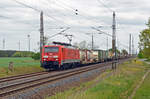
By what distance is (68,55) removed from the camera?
32938mm

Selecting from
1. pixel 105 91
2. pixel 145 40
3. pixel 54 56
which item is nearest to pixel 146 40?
pixel 145 40

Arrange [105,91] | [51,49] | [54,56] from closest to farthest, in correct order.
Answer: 1. [105,91]
2. [54,56]
3. [51,49]

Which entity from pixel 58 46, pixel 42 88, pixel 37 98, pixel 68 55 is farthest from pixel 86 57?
pixel 37 98

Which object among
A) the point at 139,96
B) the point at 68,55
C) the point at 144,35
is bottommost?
the point at 139,96

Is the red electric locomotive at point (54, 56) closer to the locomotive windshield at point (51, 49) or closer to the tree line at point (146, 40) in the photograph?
the locomotive windshield at point (51, 49)

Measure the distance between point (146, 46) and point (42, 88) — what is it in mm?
18188

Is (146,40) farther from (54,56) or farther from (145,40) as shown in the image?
(54,56)

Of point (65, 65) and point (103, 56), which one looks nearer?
point (65, 65)

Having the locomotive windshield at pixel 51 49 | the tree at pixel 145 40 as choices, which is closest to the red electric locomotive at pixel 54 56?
the locomotive windshield at pixel 51 49

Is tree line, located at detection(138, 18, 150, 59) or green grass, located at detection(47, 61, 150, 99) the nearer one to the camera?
green grass, located at detection(47, 61, 150, 99)

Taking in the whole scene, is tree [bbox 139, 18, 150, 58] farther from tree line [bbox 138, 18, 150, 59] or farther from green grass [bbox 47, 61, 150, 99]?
green grass [bbox 47, 61, 150, 99]

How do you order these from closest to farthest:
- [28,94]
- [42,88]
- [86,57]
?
[28,94]
[42,88]
[86,57]

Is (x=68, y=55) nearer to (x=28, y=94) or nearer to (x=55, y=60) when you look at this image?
(x=55, y=60)

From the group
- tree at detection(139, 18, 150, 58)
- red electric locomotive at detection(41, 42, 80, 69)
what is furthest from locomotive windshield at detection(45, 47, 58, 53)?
tree at detection(139, 18, 150, 58)
